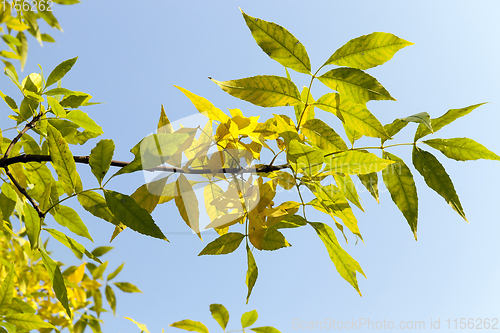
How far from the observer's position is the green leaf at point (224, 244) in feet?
1.78

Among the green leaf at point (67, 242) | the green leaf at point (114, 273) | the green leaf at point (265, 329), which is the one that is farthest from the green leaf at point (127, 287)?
the green leaf at point (67, 242)

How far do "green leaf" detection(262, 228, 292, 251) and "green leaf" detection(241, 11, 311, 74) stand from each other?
26cm

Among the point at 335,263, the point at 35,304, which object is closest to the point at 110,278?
the point at 35,304

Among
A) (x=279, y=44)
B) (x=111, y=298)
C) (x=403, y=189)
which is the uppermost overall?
(x=279, y=44)

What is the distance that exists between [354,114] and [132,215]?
14.3 inches

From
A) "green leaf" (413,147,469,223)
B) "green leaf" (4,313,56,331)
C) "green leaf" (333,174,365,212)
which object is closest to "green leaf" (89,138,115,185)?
"green leaf" (333,174,365,212)

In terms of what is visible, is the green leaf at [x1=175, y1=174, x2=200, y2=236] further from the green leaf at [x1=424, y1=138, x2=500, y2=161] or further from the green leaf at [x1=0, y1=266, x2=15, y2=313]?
the green leaf at [x1=0, y1=266, x2=15, y2=313]

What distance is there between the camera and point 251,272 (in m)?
0.54

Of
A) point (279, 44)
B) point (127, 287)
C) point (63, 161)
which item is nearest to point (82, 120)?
point (63, 161)

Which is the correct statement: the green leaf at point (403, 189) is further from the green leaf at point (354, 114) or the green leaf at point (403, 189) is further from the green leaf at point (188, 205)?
the green leaf at point (188, 205)

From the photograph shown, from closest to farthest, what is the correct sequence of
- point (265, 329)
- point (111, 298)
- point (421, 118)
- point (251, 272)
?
point (421, 118), point (251, 272), point (265, 329), point (111, 298)

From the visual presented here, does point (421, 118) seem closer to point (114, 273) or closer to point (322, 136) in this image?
point (322, 136)

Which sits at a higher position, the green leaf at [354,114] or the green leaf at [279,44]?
the green leaf at [279,44]

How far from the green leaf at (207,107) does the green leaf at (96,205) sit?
0.69 feet
